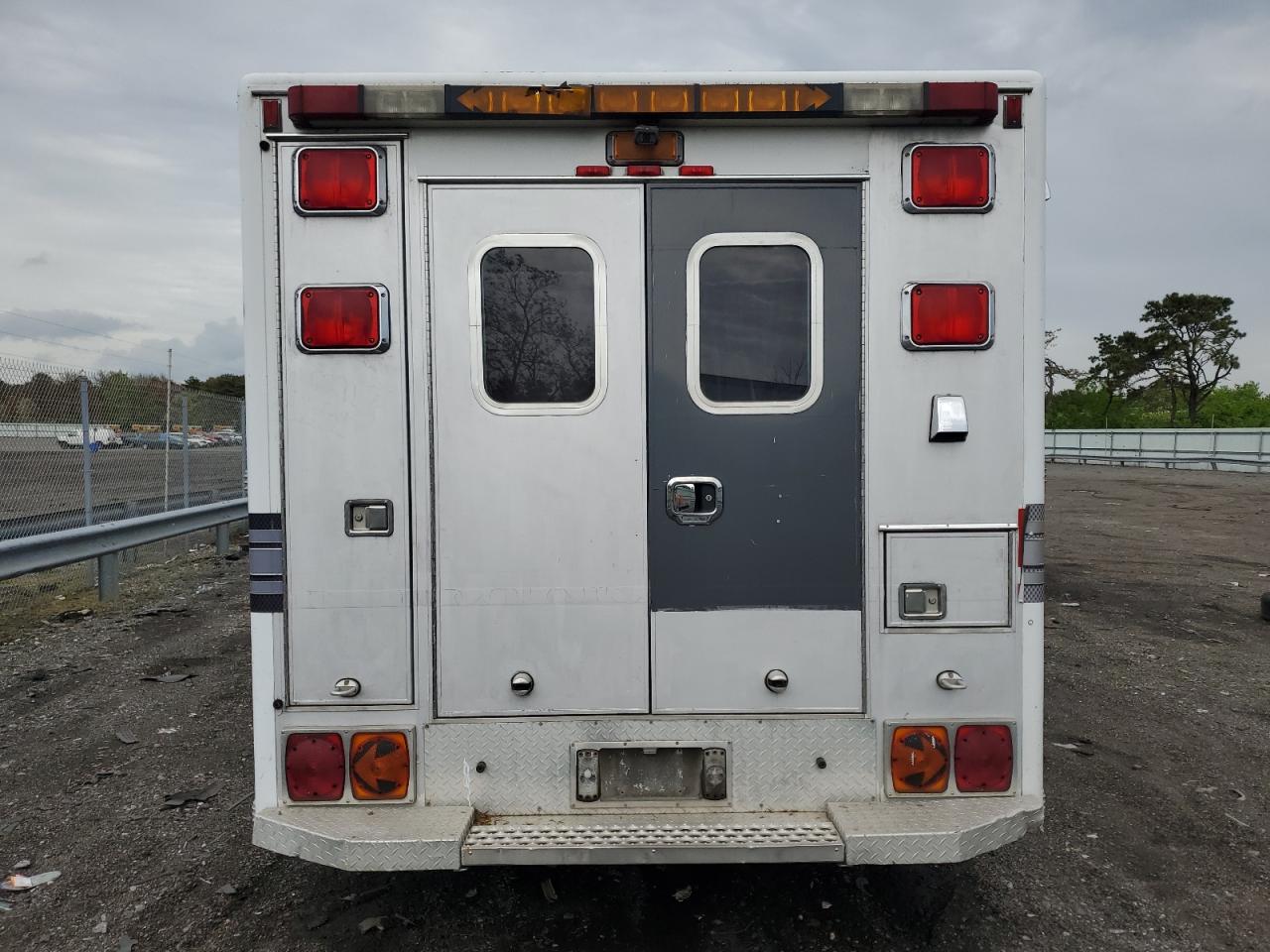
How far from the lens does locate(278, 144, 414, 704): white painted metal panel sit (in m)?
2.76

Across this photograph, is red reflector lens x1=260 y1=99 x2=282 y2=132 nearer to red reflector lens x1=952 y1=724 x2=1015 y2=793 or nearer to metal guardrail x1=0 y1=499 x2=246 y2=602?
red reflector lens x1=952 y1=724 x2=1015 y2=793

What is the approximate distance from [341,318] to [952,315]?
203cm

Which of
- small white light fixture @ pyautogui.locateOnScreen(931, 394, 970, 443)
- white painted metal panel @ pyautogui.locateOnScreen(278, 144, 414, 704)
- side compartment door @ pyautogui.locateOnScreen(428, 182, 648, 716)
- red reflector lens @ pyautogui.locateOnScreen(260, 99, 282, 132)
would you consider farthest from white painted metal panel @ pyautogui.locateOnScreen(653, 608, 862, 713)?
red reflector lens @ pyautogui.locateOnScreen(260, 99, 282, 132)

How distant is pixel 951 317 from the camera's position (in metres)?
2.81

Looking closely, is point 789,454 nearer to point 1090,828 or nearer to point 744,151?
point 744,151

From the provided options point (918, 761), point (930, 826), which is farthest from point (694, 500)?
point (930, 826)

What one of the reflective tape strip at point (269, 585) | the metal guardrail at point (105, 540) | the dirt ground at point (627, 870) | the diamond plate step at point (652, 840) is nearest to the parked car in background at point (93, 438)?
the metal guardrail at point (105, 540)

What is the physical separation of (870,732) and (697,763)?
23.4 inches

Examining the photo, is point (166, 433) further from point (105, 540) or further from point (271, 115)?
point (271, 115)

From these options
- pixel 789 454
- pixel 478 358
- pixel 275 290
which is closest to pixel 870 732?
pixel 789 454

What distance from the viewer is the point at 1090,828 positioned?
3967 mm

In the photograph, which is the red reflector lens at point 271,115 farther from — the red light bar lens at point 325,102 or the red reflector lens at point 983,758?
the red reflector lens at point 983,758

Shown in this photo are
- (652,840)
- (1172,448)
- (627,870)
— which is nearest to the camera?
(652,840)

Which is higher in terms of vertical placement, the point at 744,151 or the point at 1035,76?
the point at 1035,76
